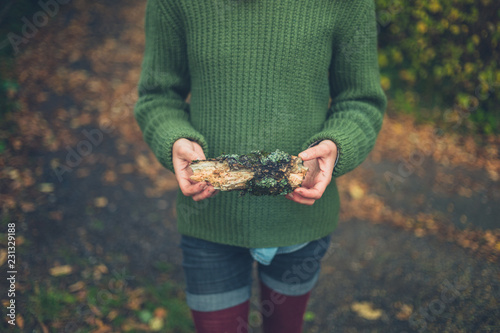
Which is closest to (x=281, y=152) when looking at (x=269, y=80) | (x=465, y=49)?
(x=269, y=80)

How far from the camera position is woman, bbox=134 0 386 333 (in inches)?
57.0

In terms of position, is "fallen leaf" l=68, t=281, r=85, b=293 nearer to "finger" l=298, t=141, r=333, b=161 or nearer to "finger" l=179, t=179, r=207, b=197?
"finger" l=179, t=179, r=207, b=197

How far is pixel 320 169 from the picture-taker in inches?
57.5

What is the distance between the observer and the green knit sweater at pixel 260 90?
1.45 metres

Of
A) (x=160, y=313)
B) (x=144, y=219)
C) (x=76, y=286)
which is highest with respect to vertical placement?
(x=76, y=286)

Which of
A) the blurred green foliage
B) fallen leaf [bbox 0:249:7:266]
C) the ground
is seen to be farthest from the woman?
the blurred green foliage

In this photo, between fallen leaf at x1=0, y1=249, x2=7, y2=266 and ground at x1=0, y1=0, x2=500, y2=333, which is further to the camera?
ground at x1=0, y1=0, x2=500, y2=333

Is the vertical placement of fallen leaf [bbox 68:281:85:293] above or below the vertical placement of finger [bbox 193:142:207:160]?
below

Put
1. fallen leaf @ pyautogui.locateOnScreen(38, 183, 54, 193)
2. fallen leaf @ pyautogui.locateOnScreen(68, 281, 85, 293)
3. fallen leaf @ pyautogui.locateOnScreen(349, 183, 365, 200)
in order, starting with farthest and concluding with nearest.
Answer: fallen leaf @ pyautogui.locateOnScreen(349, 183, 365, 200)
fallen leaf @ pyautogui.locateOnScreen(38, 183, 54, 193)
fallen leaf @ pyautogui.locateOnScreen(68, 281, 85, 293)

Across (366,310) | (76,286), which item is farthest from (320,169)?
(76,286)

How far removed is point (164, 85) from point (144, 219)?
2.33 metres

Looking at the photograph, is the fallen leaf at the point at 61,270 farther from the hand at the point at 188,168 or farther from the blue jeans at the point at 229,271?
the hand at the point at 188,168

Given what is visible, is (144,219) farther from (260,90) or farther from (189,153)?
(260,90)

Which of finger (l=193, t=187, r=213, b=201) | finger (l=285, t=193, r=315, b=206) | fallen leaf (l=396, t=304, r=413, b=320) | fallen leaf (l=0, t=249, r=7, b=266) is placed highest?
finger (l=193, t=187, r=213, b=201)
